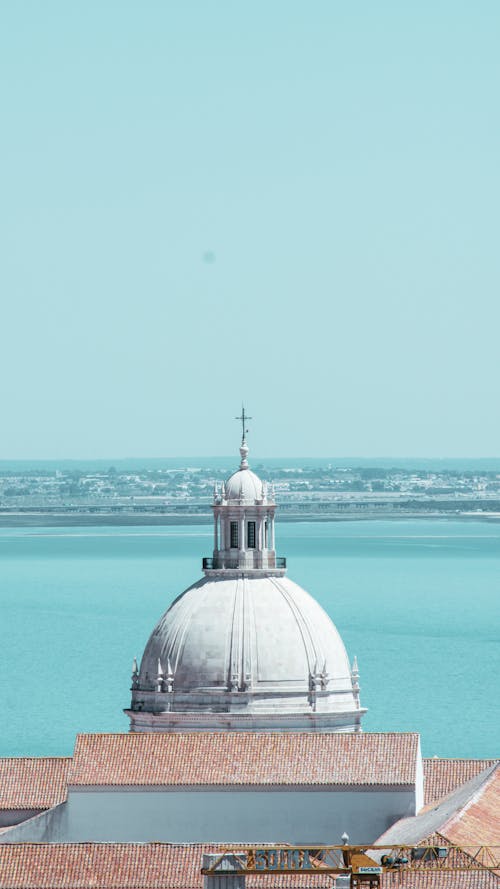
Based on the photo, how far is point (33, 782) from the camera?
5444 centimetres

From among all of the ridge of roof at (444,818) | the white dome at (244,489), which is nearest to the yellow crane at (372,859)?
the ridge of roof at (444,818)

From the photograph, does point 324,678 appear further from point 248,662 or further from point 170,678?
point 170,678

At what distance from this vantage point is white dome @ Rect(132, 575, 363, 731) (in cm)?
5691

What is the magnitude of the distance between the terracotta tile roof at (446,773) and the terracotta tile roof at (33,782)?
6463mm

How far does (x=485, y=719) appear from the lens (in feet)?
308

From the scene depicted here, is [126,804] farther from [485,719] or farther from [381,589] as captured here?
[381,589]

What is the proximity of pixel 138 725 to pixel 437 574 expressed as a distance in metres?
128

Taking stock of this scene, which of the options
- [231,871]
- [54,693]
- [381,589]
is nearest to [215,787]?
[231,871]

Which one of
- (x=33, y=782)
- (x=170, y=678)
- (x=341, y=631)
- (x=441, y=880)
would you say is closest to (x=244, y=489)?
(x=170, y=678)

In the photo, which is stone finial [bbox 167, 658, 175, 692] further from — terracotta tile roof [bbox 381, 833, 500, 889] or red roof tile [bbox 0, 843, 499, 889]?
terracotta tile roof [bbox 381, 833, 500, 889]

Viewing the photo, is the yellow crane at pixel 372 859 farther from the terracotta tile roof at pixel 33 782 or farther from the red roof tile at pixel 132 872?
the terracotta tile roof at pixel 33 782

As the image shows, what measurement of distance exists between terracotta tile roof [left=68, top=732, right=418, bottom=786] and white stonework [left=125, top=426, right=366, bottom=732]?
4010 mm

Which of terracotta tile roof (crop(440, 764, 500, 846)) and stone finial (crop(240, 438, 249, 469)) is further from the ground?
stone finial (crop(240, 438, 249, 469))

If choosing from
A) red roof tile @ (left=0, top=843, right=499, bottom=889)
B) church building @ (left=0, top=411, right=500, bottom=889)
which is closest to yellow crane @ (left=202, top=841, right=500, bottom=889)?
red roof tile @ (left=0, top=843, right=499, bottom=889)
